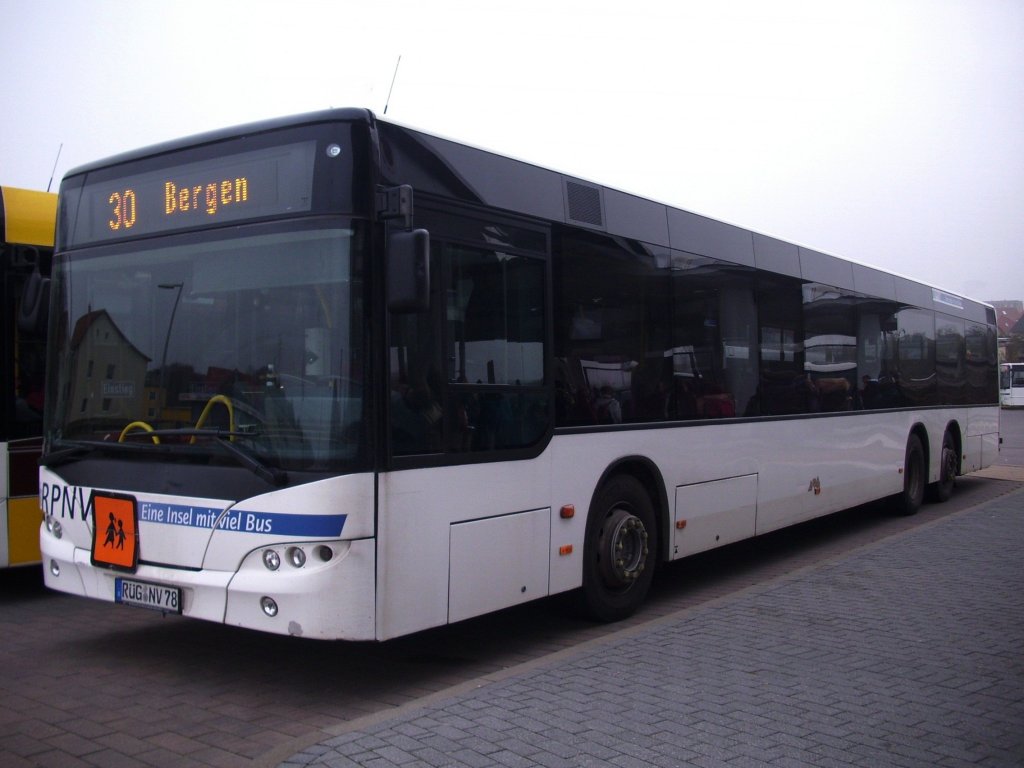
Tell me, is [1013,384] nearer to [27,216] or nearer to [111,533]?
[27,216]

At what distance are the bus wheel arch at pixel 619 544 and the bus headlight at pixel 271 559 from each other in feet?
8.14

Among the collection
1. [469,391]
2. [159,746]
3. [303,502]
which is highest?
[469,391]

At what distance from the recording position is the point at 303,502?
5.24 m

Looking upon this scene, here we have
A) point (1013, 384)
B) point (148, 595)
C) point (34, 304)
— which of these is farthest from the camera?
point (1013, 384)

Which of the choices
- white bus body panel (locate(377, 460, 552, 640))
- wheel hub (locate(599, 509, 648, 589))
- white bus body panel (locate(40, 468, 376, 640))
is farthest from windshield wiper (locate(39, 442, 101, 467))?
wheel hub (locate(599, 509, 648, 589))

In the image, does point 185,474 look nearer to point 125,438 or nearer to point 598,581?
point 125,438

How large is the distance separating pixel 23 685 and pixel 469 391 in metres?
3.12

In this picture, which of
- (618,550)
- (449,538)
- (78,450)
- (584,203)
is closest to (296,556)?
(449,538)

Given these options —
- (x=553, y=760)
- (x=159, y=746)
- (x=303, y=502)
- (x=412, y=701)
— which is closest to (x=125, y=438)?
(x=303, y=502)

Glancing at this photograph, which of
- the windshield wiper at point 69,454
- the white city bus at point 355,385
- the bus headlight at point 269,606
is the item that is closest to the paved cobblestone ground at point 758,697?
the white city bus at point 355,385

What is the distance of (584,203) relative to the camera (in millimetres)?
7359

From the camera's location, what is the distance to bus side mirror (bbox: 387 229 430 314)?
527cm

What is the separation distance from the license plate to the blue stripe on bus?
0.37m

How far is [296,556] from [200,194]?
7.14 ft
